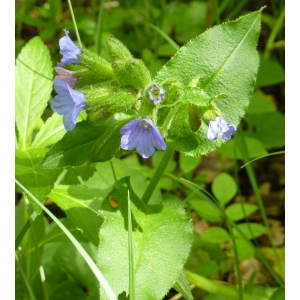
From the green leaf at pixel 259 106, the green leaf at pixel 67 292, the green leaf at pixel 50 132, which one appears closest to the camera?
the green leaf at pixel 50 132

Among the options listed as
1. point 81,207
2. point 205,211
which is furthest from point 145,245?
point 205,211

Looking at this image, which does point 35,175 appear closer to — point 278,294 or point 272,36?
point 278,294

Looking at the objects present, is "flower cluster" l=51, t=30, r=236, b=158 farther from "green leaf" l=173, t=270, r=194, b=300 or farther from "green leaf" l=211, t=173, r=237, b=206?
"green leaf" l=211, t=173, r=237, b=206

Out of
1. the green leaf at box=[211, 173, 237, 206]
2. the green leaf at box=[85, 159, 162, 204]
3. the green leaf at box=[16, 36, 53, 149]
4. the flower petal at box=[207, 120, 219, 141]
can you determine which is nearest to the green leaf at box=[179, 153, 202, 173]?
the green leaf at box=[211, 173, 237, 206]

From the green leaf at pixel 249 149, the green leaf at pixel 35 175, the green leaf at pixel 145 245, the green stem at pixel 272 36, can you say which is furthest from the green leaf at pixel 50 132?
the green stem at pixel 272 36

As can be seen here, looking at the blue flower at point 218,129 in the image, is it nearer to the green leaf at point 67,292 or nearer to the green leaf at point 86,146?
the green leaf at point 86,146

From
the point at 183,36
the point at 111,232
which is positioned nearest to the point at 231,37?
the point at 111,232
